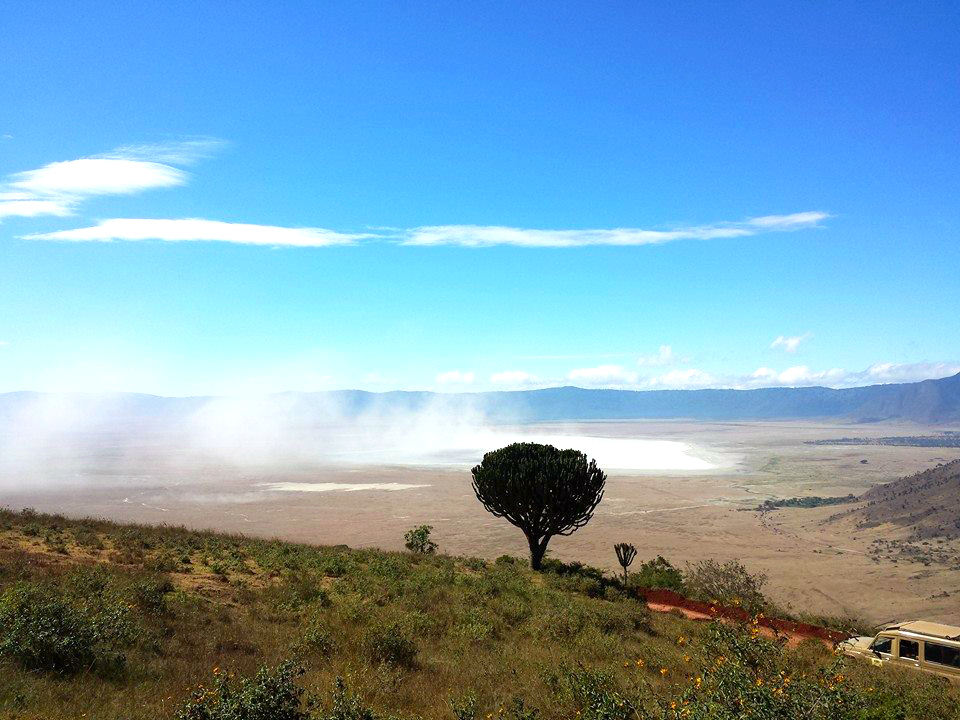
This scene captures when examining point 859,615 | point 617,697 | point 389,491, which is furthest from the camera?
point 389,491

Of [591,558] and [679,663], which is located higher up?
[679,663]

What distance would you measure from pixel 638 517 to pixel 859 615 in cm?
2868

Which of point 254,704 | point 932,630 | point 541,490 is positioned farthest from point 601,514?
point 254,704

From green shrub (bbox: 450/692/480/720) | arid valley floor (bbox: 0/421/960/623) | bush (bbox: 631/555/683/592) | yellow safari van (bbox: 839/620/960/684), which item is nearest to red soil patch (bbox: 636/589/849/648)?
yellow safari van (bbox: 839/620/960/684)

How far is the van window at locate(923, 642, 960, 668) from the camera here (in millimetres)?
13336

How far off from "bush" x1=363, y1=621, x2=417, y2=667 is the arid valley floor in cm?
1341

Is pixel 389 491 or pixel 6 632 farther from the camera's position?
pixel 389 491

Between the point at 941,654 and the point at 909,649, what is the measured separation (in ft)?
1.90

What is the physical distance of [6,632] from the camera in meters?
9.14

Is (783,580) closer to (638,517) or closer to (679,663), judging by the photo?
(638,517)

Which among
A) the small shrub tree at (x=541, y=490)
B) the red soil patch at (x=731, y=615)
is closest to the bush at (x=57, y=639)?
the red soil patch at (x=731, y=615)

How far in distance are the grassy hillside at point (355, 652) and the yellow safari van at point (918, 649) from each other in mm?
1298

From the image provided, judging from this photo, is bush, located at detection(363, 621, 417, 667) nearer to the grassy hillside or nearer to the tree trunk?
the grassy hillside

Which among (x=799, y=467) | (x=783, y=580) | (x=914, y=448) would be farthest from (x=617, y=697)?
(x=914, y=448)
